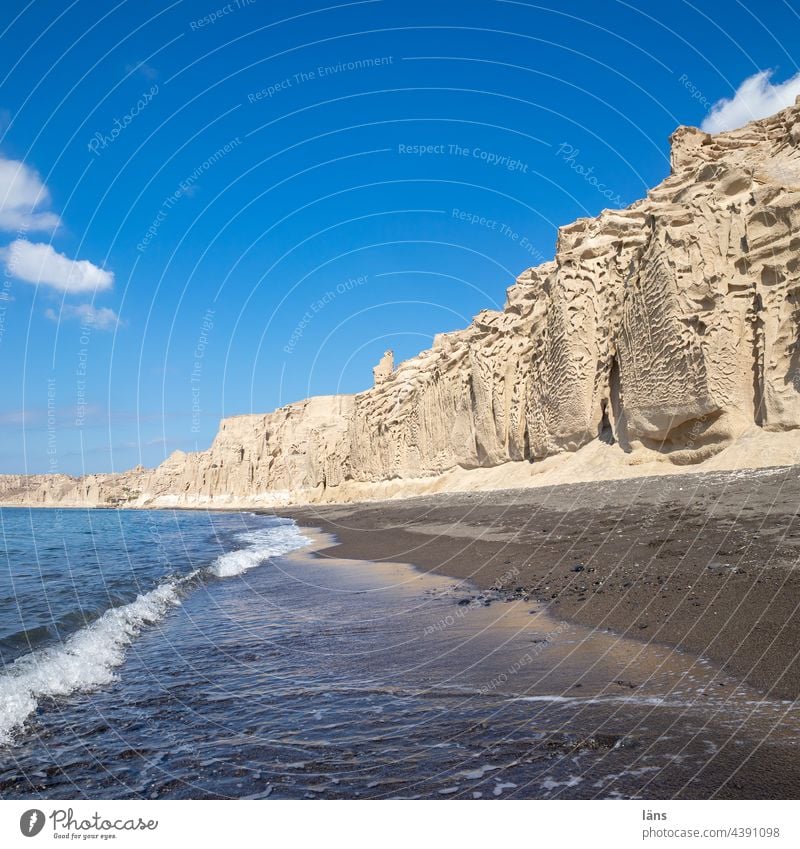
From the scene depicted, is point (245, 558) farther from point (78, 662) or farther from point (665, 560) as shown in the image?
point (665, 560)

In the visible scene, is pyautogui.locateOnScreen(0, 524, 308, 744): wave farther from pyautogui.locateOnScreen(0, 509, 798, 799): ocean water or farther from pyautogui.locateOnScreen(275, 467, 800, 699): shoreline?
pyautogui.locateOnScreen(275, 467, 800, 699): shoreline

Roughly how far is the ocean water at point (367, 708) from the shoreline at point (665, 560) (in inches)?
18.2

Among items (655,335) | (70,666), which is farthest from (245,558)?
(655,335)

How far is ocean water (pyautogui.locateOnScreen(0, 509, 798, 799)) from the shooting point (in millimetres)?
3715

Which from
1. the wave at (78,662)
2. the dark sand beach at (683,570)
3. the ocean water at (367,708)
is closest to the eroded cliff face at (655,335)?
the dark sand beach at (683,570)

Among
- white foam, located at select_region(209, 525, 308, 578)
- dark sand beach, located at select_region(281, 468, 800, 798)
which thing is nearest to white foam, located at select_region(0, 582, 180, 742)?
dark sand beach, located at select_region(281, 468, 800, 798)

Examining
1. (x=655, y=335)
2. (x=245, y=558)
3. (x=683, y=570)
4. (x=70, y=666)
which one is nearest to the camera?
(x=70, y=666)

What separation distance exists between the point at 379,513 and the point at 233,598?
2210 centimetres

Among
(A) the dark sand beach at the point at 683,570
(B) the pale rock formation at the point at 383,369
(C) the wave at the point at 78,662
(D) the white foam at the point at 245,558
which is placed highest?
(B) the pale rock formation at the point at 383,369

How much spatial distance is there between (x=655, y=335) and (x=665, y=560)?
460 inches

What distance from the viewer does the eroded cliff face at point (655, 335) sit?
15938 mm

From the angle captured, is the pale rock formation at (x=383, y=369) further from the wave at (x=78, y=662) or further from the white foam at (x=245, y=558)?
the wave at (x=78, y=662)

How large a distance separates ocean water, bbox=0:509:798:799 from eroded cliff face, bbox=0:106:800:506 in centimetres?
1087

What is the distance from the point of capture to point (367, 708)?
16.5ft
